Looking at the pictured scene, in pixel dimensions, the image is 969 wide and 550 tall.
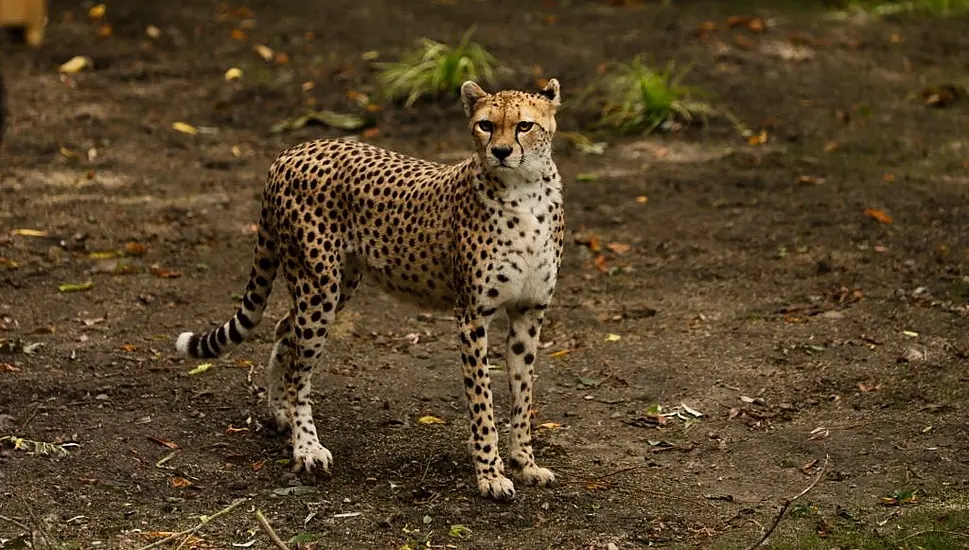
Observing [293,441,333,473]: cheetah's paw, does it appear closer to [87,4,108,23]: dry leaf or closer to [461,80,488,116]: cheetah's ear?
[461,80,488,116]: cheetah's ear

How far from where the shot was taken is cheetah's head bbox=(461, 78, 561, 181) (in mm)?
5508

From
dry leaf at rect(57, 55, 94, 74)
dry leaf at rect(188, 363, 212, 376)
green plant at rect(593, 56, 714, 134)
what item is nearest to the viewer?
dry leaf at rect(188, 363, 212, 376)

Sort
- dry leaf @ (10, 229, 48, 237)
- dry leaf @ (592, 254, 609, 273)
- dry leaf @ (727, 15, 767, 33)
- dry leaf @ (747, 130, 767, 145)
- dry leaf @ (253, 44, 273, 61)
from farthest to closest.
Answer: dry leaf @ (727, 15, 767, 33) → dry leaf @ (253, 44, 273, 61) → dry leaf @ (747, 130, 767, 145) → dry leaf @ (10, 229, 48, 237) → dry leaf @ (592, 254, 609, 273)

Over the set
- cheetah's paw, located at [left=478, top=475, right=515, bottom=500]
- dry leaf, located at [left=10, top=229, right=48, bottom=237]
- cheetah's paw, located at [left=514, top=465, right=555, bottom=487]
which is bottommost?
dry leaf, located at [left=10, top=229, right=48, bottom=237]

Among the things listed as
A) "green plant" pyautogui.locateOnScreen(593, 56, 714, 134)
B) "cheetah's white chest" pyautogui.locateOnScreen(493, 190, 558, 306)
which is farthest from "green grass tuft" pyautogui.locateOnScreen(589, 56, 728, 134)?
"cheetah's white chest" pyautogui.locateOnScreen(493, 190, 558, 306)

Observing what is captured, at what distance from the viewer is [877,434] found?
6.27m

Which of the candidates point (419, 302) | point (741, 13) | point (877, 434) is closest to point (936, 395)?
point (877, 434)

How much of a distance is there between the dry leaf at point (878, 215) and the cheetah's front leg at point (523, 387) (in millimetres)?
3732

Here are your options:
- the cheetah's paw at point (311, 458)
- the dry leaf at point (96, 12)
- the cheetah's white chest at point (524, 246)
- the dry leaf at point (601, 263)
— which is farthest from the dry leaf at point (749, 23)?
the cheetah's paw at point (311, 458)

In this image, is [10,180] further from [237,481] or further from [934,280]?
[934,280]

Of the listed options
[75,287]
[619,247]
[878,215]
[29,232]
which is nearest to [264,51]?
[29,232]

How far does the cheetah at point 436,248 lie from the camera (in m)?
5.67

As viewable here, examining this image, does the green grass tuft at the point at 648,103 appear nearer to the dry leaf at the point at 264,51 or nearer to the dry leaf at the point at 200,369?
the dry leaf at the point at 264,51

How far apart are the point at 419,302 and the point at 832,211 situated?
3.88 meters
